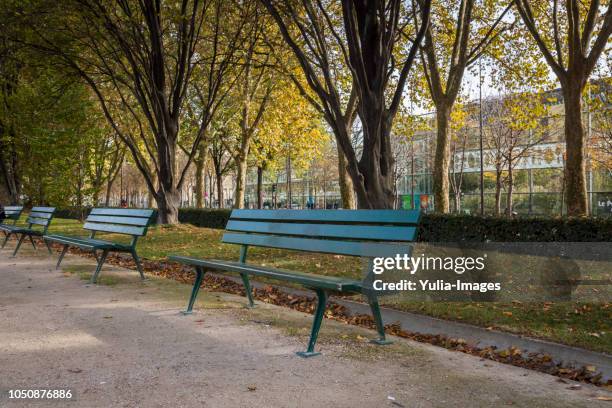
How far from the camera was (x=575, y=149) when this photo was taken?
46.6 ft

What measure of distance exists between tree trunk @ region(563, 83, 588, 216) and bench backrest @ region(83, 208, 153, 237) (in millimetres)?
9957

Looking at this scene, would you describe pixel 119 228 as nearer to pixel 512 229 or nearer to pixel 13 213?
pixel 512 229

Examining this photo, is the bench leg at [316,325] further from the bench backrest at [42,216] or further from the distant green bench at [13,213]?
the distant green bench at [13,213]

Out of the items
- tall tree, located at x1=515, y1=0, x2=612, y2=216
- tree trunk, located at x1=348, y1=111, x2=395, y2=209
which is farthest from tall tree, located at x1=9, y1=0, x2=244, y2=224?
tall tree, located at x1=515, y1=0, x2=612, y2=216

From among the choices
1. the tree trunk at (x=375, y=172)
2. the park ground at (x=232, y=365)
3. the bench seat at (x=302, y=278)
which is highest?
the tree trunk at (x=375, y=172)

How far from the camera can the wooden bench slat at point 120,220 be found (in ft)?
28.4

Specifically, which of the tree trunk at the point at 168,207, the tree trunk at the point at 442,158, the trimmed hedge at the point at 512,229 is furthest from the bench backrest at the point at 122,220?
the tree trunk at the point at 442,158

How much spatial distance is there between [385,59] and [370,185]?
2.29 m

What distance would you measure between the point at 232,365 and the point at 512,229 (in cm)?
921

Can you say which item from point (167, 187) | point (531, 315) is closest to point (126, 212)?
point (531, 315)

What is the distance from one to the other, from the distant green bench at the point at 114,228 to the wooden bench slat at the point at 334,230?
203 centimetres

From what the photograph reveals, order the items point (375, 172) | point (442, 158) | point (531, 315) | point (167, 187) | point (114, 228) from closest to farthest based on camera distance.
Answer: point (531, 315)
point (114, 228)
point (375, 172)
point (442, 158)
point (167, 187)

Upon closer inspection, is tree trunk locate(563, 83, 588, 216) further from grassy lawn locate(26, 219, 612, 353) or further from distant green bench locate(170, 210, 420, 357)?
distant green bench locate(170, 210, 420, 357)

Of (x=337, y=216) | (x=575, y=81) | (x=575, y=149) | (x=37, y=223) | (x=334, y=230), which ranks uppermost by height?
(x=575, y=81)
